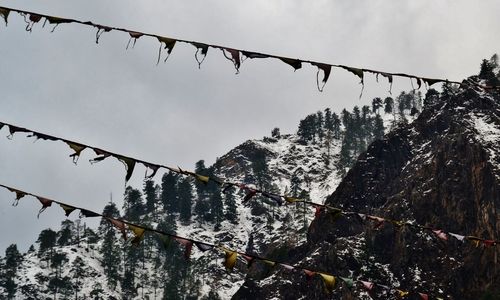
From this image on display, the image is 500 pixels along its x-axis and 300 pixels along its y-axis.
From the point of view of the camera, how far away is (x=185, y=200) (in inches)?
5271

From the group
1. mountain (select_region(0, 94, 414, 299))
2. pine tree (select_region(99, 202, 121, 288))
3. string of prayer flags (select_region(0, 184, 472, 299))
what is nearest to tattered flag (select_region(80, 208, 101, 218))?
string of prayer flags (select_region(0, 184, 472, 299))

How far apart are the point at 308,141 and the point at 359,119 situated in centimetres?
1513

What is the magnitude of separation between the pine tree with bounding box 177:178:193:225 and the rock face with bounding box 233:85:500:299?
180ft

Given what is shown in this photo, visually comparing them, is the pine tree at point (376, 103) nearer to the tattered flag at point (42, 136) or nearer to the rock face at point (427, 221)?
the rock face at point (427, 221)

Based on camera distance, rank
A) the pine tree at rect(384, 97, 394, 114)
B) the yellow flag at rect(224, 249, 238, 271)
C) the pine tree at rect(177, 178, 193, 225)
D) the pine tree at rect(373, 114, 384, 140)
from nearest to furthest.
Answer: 1. the yellow flag at rect(224, 249, 238, 271)
2. the pine tree at rect(177, 178, 193, 225)
3. the pine tree at rect(373, 114, 384, 140)
4. the pine tree at rect(384, 97, 394, 114)

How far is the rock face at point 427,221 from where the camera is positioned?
54.3 metres

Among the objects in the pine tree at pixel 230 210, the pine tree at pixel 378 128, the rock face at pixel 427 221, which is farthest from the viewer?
the pine tree at pixel 378 128

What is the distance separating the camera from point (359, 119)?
152750 millimetres

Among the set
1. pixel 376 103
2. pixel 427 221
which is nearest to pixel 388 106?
pixel 376 103

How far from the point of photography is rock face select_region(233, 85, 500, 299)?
54.3 m


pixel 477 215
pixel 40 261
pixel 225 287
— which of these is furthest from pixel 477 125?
pixel 40 261

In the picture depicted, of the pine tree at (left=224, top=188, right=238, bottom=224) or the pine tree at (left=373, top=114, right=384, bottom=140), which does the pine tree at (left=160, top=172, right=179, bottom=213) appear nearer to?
the pine tree at (left=224, top=188, right=238, bottom=224)

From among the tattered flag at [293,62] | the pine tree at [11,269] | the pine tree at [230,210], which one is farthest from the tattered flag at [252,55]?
the pine tree at [230,210]

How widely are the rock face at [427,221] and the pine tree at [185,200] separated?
54814 millimetres
